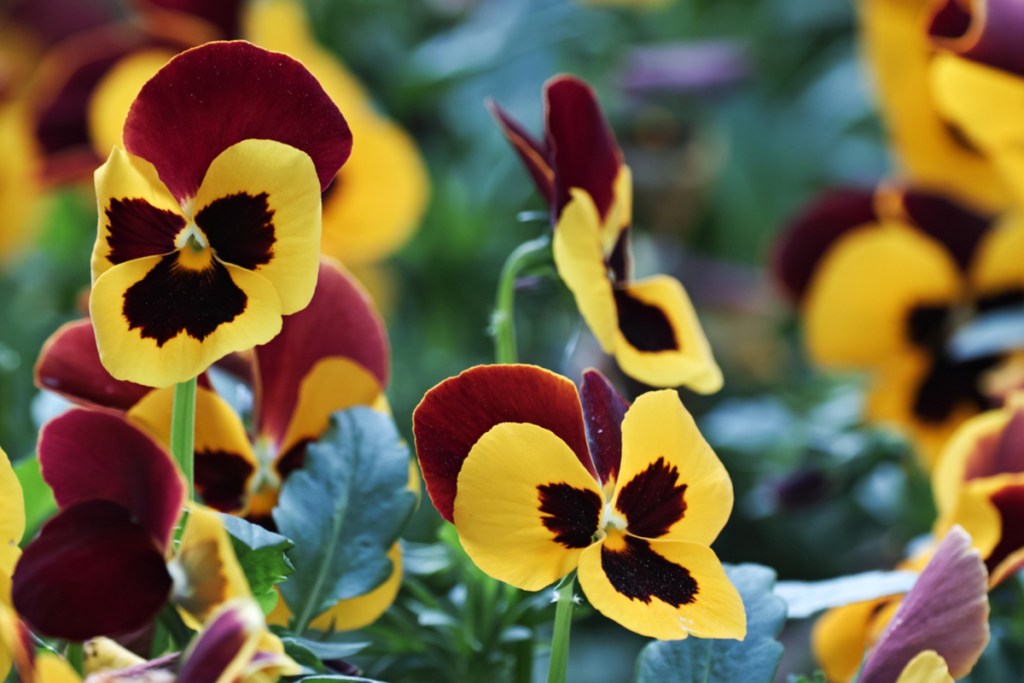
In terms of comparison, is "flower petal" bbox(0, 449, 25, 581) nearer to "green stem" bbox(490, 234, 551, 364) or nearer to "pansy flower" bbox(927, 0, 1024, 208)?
"green stem" bbox(490, 234, 551, 364)

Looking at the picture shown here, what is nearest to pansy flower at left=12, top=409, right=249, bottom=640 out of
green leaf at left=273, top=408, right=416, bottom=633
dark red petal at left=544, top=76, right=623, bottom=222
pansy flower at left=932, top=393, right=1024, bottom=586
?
green leaf at left=273, top=408, right=416, bottom=633

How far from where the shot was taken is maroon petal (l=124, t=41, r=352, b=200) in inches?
18.7

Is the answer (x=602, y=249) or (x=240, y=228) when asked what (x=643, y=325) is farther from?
(x=240, y=228)

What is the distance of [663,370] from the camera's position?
1.93 ft

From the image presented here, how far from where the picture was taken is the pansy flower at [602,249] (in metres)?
0.57

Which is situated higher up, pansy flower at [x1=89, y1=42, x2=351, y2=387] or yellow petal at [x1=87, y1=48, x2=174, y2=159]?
pansy flower at [x1=89, y1=42, x2=351, y2=387]

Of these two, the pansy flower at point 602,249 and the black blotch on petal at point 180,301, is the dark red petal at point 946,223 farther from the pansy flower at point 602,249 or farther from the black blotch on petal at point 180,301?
the black blotch on petal at point 180,301

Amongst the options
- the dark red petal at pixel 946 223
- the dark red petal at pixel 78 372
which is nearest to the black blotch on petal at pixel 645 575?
the dark red petal at pixel 78 372

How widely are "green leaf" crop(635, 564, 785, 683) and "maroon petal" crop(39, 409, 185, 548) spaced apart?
0.18m

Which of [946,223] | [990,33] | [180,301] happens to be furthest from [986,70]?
[180,301]

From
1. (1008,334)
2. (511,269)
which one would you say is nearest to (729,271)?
(1008,334)

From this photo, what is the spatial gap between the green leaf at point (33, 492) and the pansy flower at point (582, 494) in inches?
7.7

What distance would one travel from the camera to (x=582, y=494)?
0.49m

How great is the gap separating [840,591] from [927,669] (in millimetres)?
131
